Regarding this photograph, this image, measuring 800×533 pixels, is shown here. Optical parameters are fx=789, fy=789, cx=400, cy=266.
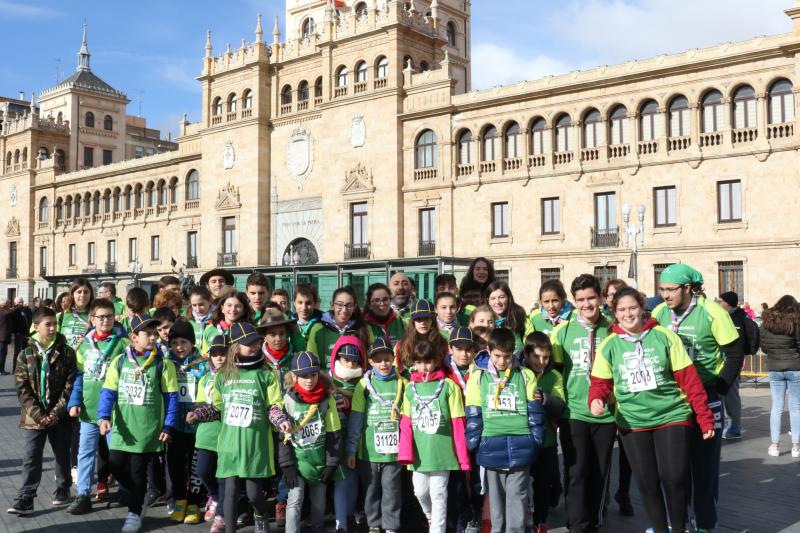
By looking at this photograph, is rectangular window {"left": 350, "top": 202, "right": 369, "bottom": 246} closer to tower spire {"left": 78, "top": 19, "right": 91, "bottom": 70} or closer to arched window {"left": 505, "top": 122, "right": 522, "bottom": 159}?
arched window {"left": 505, "top": 122, "right": 522, "bottom": 159}

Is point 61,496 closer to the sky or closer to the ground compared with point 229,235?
closer to the ground

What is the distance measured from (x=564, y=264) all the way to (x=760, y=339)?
19095 millimetres

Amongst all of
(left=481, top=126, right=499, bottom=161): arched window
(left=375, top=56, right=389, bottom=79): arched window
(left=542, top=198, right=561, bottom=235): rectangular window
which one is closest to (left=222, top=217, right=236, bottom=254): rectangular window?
(left=375, top=56, right=389, bottom=79): arched window

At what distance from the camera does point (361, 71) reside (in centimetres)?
3600

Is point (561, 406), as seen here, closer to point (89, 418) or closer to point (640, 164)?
point (89, 418)

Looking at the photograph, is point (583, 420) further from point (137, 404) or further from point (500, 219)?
point (500, 219)

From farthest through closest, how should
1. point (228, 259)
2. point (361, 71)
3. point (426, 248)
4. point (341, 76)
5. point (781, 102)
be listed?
point (228, 259) < point (341, 76) < point (361, 71) < point (426, 248) < point (781, 102)

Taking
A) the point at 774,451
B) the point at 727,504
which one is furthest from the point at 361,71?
the point at 727,504

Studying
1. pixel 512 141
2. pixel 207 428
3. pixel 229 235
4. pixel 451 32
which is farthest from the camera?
pixel 451 32

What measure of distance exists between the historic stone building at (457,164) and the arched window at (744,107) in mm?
51

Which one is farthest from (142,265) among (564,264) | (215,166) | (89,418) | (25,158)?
(89,418)

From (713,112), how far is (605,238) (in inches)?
224

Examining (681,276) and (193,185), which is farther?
(193,185)

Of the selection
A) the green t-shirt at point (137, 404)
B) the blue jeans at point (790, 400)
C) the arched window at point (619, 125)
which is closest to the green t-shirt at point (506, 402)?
the green t-shirt at point (137, 404)
